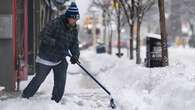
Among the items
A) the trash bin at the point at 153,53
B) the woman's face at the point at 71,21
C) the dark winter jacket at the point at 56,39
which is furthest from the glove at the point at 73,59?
the trash bin at the point at 153,53

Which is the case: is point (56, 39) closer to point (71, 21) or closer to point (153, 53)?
point (71, 21)

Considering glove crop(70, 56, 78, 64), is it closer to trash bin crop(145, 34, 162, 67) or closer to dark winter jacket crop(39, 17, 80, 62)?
dark winter jacket crop(39, 17, 80, 62)

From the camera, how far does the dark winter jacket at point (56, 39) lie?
10289 millimetres

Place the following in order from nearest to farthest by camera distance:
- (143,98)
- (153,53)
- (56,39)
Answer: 1. (56,39)
2. (143,98)
3. (153,53)

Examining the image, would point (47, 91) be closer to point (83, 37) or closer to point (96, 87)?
point (96, 87)

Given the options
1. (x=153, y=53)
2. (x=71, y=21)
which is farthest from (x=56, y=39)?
(x=153, y=53)

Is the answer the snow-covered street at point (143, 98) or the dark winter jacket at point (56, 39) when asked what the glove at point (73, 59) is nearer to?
the dark winter jacket at point (56, 39)

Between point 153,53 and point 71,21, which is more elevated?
point 71,21

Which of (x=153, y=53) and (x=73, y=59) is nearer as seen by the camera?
(x=73, y=59)

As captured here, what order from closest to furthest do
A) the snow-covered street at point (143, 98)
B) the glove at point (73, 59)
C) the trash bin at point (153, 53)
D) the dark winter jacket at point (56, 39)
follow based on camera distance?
the snow-covered street at point (143, 98) < the dark winter jacket at point (56, 39) < the glove at point (73, 59) < the trash bin at point (153, 53)

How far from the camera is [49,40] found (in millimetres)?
10148

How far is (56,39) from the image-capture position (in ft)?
34.0

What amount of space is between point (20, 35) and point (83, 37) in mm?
98870

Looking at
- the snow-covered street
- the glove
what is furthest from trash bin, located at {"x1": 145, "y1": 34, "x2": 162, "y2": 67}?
the glove
